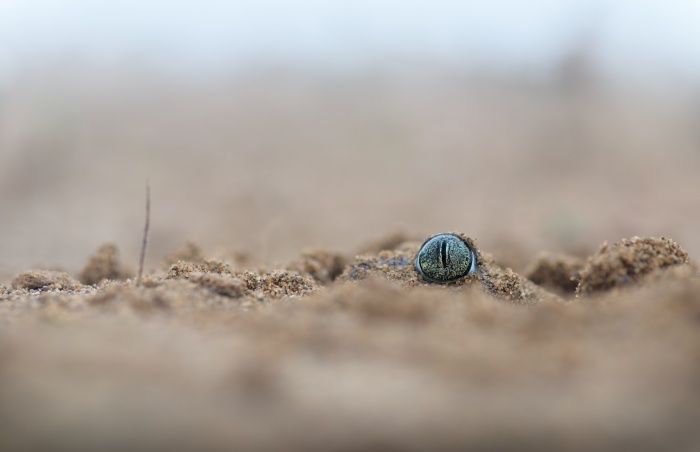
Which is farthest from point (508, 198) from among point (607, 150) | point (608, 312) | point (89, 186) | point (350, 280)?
point (608, 312)

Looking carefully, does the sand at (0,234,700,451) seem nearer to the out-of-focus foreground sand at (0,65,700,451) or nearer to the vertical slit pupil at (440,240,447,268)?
the out-of-focus foreground sand at (0,65,700,451)

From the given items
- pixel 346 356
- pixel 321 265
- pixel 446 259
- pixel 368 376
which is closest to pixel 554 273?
pixel 446 259

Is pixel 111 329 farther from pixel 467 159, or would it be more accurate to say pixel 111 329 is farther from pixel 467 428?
pixel 467 159

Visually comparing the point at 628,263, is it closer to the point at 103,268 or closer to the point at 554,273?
the point at 554,273

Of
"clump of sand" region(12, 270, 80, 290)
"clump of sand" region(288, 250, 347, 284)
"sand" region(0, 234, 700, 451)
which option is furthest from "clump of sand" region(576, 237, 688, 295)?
"clump of sand" region(12, 270, 80, 290)

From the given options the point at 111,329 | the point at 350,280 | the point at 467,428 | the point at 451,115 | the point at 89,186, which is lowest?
the point at 467,428

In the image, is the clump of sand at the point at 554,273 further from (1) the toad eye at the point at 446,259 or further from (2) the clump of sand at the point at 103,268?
(2) the clump of sand at the point at 103,268
